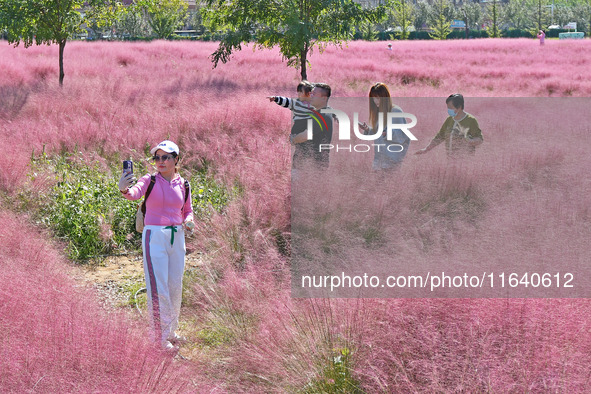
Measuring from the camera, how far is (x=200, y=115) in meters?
10.7

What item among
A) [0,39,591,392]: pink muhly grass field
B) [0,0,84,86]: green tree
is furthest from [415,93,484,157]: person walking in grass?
[0,0,84,86]: green tree

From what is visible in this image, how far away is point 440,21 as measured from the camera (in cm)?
6150

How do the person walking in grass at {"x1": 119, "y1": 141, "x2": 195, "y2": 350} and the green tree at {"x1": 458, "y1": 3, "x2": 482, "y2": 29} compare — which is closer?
the person walking in grass at {"x1": 119, "y1": 141, "x2": 195, "y2": 350}

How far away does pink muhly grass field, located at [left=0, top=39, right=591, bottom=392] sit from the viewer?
303 centimetres

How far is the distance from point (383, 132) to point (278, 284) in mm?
2021

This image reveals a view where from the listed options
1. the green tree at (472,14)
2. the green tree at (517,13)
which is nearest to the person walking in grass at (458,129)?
the green tree at (472,14)

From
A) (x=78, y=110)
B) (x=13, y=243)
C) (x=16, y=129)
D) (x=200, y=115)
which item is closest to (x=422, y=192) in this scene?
(x=13, y=243)

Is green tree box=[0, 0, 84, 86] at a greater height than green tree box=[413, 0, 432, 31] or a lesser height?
lesser

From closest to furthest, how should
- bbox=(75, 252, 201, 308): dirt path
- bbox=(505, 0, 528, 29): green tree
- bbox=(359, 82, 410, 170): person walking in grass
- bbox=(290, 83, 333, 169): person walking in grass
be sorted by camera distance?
1. bbox=(75, 252, 201, 308): dirt path
2. bbox=(290, 83, 333, 169): person walking in grass
3. bbox=(359, 82, 410, 170): person walking in grass
4. bbox=(505, 0, 528, 29): green tree

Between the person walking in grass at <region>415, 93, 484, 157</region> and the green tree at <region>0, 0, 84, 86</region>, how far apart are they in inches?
454

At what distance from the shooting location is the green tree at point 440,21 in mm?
61344

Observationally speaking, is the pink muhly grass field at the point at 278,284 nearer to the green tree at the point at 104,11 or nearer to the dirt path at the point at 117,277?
the dirt path at the point at 117,277

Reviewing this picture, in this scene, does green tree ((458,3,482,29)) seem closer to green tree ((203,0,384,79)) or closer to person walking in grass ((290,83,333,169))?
green tree ((203,0,384,79))

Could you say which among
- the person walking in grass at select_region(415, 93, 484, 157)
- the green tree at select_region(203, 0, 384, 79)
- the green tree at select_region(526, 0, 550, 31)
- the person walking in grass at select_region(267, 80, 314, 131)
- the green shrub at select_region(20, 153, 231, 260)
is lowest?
the green shrub at select_region(20, 153, 231, 260)
